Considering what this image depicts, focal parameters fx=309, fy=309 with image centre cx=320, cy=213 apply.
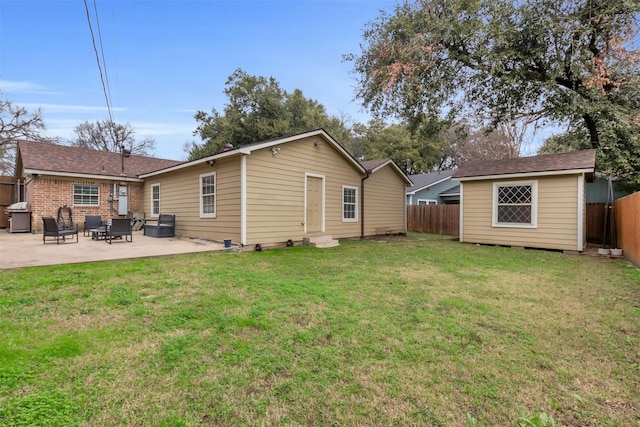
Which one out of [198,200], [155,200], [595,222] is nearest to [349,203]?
[198,200]

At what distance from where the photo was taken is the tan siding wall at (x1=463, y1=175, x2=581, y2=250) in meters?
8.97

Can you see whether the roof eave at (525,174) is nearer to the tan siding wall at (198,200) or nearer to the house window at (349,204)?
the house window at (349,204)

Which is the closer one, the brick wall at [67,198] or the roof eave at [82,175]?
the roof eave at [82,175]

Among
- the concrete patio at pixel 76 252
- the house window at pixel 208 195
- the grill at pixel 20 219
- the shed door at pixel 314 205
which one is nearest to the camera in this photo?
the concrete patio at pixel 76 252

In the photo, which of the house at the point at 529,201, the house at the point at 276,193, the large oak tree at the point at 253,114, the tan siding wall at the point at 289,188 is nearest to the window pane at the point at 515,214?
the house at the point at 529,201

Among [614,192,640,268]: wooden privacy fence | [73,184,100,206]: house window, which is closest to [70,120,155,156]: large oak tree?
[73,184,100,206]: house window

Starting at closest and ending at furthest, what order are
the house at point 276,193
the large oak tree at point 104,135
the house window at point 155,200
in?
the house at point 276,193 → the house window at point 155,200 → the large oak tree at point 104,135

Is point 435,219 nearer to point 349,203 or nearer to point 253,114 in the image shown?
point 349,203

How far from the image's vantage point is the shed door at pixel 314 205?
10.2m

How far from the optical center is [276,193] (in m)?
9.12

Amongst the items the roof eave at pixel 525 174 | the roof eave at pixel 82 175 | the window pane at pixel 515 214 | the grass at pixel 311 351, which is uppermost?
the roof eave at pixel 82 175

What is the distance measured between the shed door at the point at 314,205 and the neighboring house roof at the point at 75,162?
27.3ft

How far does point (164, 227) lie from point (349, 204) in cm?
655

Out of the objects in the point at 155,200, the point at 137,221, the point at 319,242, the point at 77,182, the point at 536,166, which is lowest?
the point at 319,242
